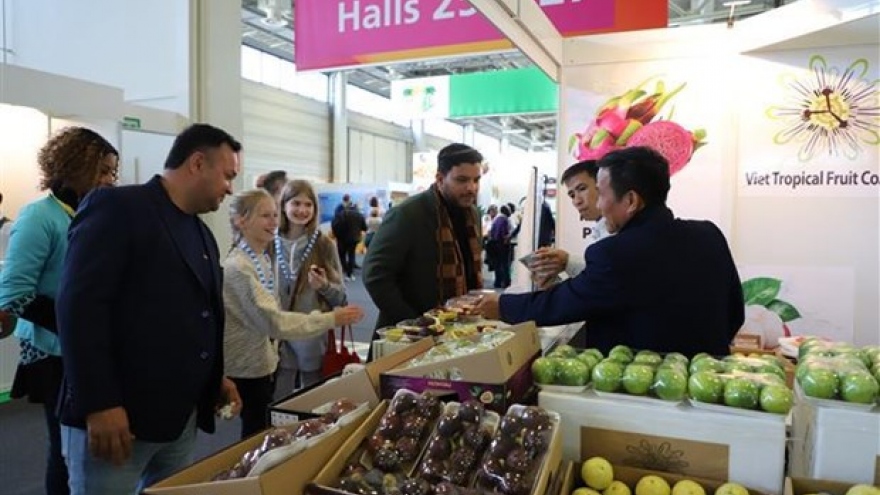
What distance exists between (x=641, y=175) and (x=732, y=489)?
0.95 metres

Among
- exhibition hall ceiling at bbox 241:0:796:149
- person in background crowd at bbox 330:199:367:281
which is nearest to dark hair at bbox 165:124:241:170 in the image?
exhibition hall ceiling at bbox 241:0:796:149

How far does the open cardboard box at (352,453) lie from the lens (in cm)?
104

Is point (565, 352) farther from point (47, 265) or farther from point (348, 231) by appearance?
point (348, 231)

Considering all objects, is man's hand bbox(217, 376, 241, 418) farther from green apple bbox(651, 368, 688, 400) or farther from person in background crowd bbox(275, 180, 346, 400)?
green apple bbox(651, 368, 688, 400)

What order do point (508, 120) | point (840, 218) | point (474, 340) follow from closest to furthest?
point (474, 340), point (840, 218), point (508, 120)

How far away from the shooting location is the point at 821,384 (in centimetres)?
119

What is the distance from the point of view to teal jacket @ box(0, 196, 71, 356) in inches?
78.0

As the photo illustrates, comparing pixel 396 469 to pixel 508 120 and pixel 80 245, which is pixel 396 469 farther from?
pixel 508 120

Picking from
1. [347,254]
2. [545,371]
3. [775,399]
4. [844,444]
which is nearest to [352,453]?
[545,371]

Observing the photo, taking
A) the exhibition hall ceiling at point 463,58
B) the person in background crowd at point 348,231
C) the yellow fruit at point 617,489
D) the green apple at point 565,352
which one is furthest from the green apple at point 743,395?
the person in background crowd at point 348,231

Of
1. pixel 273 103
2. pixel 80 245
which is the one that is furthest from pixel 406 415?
pixel 273 103

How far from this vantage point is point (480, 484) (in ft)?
3.67

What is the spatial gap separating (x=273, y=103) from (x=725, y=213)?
11.9 meters

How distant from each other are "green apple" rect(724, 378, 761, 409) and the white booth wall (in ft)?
7.44
